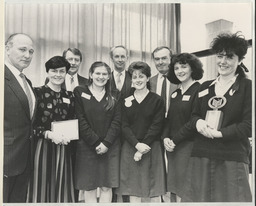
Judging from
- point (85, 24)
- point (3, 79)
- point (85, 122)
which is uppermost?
point (85, 24)

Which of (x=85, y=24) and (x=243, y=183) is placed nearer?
(x=243, y=183)

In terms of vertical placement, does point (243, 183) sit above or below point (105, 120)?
below

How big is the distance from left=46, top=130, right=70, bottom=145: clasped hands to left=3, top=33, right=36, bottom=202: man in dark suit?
0.10m

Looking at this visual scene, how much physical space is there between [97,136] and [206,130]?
1.81 feet

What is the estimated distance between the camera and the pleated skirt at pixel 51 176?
163 centimetres

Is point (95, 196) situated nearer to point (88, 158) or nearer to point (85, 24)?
point (88, 158)

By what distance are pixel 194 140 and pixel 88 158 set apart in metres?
0.55

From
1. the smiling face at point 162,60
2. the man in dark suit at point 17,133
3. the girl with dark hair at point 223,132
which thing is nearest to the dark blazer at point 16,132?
the man in dark suit at point 17,133

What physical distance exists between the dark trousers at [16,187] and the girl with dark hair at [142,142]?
486mm

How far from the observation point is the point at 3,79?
1.63 meters

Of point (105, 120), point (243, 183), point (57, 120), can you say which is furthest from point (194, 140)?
point (57, 120)

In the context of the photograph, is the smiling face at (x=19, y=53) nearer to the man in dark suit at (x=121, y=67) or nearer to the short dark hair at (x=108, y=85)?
the short dark hair at (x=108, y=85)

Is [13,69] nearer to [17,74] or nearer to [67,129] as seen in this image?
[17,74]

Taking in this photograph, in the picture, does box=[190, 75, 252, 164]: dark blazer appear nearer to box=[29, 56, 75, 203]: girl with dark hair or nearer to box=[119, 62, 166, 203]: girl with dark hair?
box=[119, 62, 166, 203]: girl with dark hair
